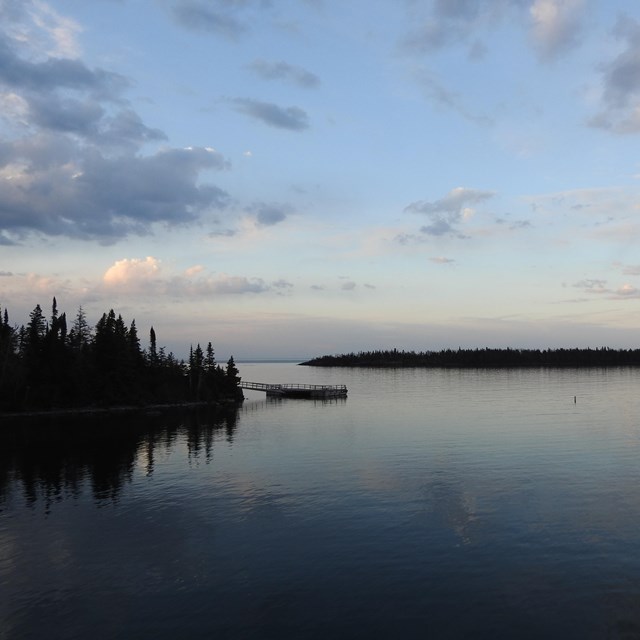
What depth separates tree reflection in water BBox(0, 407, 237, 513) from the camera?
5400cm

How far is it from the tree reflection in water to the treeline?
9738mm

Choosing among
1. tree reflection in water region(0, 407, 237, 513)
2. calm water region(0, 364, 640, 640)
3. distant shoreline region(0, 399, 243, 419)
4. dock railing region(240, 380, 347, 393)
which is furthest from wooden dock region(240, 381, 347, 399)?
calm water region(0, 364, 640, 640)

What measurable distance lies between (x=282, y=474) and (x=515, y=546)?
28500mm

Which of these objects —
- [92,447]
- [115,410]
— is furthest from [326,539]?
[115,410]

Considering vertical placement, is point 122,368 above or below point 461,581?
above

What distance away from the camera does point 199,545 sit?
35.3m

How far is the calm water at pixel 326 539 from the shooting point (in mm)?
25469

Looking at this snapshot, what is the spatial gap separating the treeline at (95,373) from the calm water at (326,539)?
48996 millimetres

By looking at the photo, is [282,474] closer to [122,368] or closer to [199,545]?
[199,545]

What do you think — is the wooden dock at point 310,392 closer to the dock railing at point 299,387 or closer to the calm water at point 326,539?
the dock railing at point 299,387

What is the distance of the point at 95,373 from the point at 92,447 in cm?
5746

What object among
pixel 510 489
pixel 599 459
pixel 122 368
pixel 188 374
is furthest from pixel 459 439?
pixel 188 374

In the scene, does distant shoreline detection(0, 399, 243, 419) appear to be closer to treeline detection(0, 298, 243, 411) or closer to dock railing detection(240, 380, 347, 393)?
treeline detection(0, 298, 243, 411)

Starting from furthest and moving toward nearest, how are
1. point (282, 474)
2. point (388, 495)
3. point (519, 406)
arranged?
point (519, 406)
point (282, 474)
point (388, 495)
